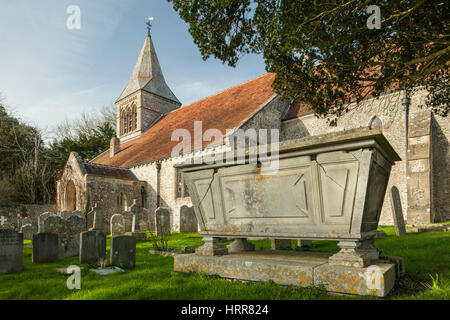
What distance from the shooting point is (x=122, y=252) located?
5.36 meters

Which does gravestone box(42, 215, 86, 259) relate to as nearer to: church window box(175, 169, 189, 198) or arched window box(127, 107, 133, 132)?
church window box(175, 169, 189, 198)

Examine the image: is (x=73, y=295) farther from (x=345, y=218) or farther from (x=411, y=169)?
(x=411, y=169)

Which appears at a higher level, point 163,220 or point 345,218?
point 345,218

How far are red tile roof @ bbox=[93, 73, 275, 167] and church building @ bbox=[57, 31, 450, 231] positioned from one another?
0.08 m

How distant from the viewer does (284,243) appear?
6.44 m

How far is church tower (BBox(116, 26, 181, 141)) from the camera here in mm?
26641

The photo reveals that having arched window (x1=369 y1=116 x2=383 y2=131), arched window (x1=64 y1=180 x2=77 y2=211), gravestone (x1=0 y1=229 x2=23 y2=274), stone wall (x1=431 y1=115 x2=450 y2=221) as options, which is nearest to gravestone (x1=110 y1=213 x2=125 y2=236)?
gravestone (x1=0 y1=229 x2=23 y2=274)

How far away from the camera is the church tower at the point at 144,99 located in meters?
26.6

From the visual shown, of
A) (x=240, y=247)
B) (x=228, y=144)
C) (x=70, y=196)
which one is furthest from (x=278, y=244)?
(x=70, y=196)

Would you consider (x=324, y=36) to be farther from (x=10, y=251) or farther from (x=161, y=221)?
(x=161, y=221)

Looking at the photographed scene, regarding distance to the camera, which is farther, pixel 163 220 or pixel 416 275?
pixel 163 220

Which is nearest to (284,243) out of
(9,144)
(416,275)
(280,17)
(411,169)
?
(416,275)

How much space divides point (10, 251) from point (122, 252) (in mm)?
2239
